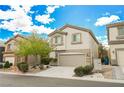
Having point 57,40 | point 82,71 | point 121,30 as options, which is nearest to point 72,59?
point 57,40

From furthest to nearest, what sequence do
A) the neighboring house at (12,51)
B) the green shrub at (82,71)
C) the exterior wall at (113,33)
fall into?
the neighboring house at (12,51), the exterior wall at (113,33), the green shrub at (82,71)

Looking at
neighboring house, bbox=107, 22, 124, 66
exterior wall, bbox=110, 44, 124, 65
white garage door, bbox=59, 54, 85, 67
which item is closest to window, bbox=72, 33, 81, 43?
white garage door, bbox=59, 54, 85, 67

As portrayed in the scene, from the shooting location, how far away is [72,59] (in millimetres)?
26953

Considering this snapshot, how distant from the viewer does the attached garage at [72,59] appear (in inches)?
1035

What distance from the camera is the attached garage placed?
26281mm

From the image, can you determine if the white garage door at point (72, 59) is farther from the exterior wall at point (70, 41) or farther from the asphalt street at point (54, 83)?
the asphalt street at point (54, 83)

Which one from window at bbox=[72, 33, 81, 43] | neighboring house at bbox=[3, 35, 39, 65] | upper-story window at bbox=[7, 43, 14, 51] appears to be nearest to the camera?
window at bbox=[72, 33, 81, 43]

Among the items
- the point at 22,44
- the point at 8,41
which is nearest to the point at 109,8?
the point at 22,44

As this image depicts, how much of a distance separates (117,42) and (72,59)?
705cm

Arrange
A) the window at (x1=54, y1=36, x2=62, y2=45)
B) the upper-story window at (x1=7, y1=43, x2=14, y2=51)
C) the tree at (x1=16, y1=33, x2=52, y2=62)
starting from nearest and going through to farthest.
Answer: the tree at (x1=16, y1=33, x2=52, y2=62), the window at (x1=54, y1=36, x2=62, y2=45), the upper-story window at (x1=7, y1=43, x2=14, y2=51)

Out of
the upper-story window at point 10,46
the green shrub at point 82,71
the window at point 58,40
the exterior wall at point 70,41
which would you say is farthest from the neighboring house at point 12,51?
the green shrub at point 82,71

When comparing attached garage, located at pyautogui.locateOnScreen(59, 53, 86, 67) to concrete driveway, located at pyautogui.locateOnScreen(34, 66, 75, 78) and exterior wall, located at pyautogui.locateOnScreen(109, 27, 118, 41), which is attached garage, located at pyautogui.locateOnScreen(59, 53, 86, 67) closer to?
concrete driveway, located at pyautogui.locateOnScreen(34, 66, 75, 78)
